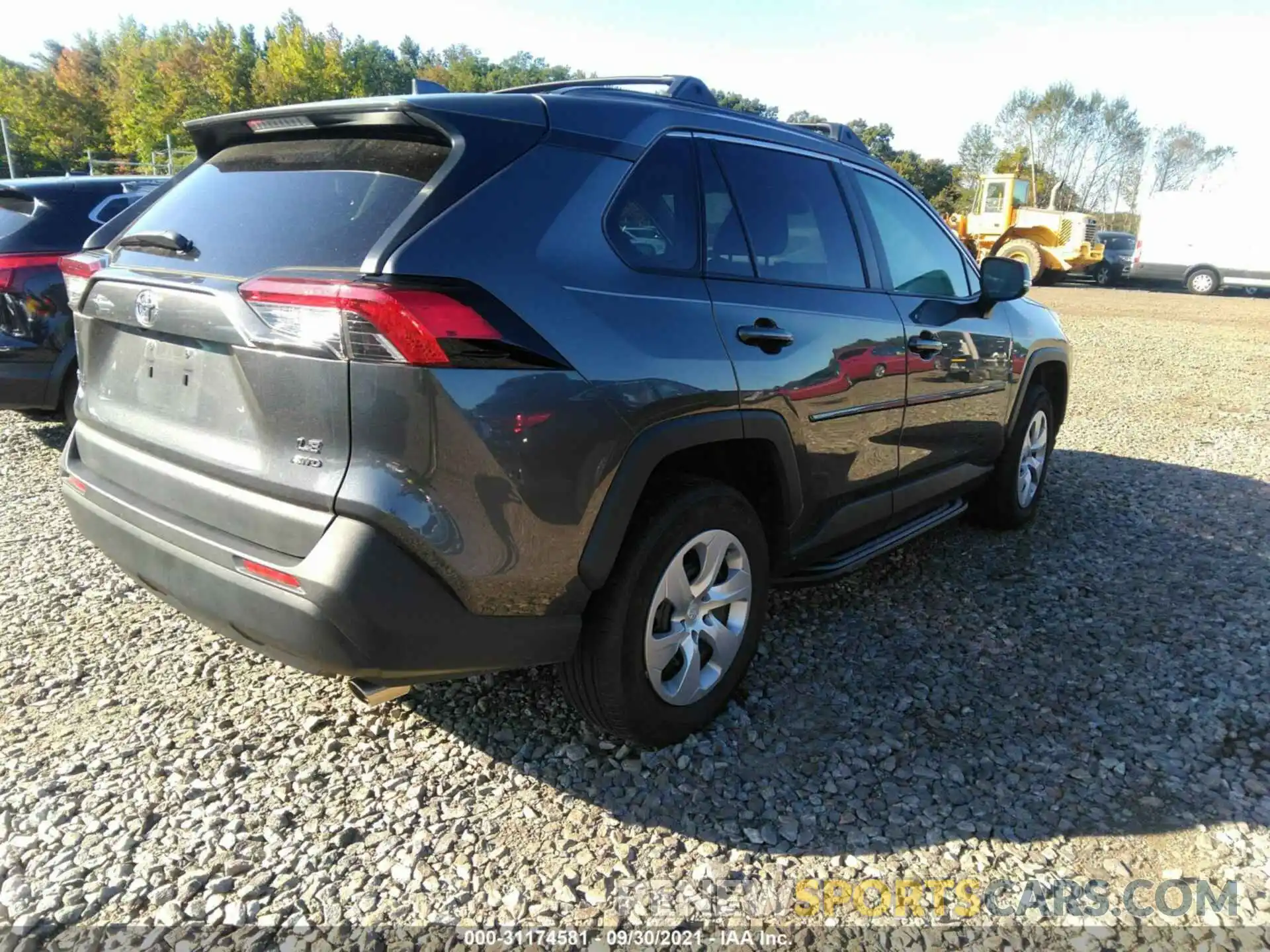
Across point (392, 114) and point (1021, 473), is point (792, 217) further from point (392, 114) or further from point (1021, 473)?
point (1021, 473)

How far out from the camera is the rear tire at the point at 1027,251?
2483cm

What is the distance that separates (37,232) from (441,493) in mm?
4750

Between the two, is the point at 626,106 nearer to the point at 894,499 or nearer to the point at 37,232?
the point at 894,499

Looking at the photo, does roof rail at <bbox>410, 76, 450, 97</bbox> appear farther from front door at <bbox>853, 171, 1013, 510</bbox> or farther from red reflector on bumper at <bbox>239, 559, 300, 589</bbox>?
front door at <bbox>853, 171, 1013, 510</bbox>

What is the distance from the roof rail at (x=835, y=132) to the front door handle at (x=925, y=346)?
0.85 meters

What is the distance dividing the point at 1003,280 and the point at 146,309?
3508 mm

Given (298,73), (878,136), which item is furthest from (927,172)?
(298,73)

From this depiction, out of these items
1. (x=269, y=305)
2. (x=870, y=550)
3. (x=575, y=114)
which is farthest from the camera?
(x=870, y=550)

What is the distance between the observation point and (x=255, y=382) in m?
2.03

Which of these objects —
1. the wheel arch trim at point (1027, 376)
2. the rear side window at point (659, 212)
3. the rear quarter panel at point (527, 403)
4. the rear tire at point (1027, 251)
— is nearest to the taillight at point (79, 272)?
the rear quarter panel at point (527, 403)

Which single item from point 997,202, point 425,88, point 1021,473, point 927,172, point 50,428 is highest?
point 927,172

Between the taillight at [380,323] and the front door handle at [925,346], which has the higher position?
the taillight at [380,323]

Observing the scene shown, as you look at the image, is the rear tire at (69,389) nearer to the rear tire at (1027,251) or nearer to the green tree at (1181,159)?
the rear tire at (1027,251)

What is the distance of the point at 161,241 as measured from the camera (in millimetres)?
2367
